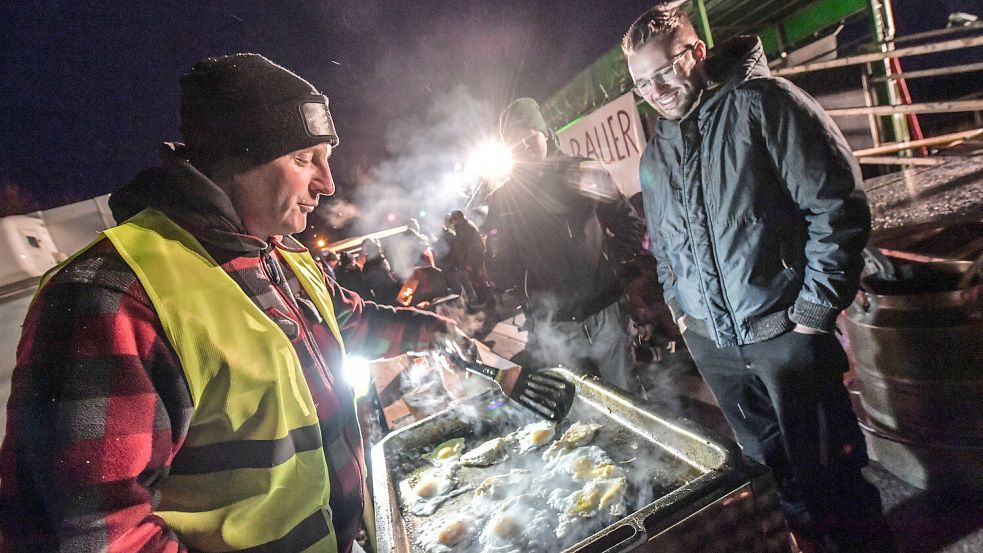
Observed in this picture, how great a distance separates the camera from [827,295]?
2.10m

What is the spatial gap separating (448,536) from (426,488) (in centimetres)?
44

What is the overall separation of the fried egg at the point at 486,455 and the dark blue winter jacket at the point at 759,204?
1448mm

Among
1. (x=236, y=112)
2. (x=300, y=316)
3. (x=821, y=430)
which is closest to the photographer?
(x=236, y=112)

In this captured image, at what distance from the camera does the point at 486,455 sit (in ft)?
8.53

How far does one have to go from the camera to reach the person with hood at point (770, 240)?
212 centimetres

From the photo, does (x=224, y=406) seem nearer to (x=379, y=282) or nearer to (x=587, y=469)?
(x=587, y=469)

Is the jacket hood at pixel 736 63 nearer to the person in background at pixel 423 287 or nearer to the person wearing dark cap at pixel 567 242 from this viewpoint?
the person wearing dark cap at pixel 567 242

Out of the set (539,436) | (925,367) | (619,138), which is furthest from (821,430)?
(619,138)

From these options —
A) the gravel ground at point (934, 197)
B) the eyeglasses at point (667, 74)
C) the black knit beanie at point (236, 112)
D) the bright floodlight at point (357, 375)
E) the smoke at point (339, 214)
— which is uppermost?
the smoke at point (339, 214)

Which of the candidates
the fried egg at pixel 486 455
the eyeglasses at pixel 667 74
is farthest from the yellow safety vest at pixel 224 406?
the eyeglasses at pixel 667 74

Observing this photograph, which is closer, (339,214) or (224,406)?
(224,406)

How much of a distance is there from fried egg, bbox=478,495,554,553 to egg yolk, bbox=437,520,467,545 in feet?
0.35

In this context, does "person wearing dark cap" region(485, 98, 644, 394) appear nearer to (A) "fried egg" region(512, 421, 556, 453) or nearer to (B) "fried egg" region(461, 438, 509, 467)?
(A) "fried egg" region(512, 421, 556, 453)

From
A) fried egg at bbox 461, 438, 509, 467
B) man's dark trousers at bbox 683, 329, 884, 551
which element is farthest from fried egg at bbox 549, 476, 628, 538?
man's dark trousers at bbox 683, 329, 884, 551
